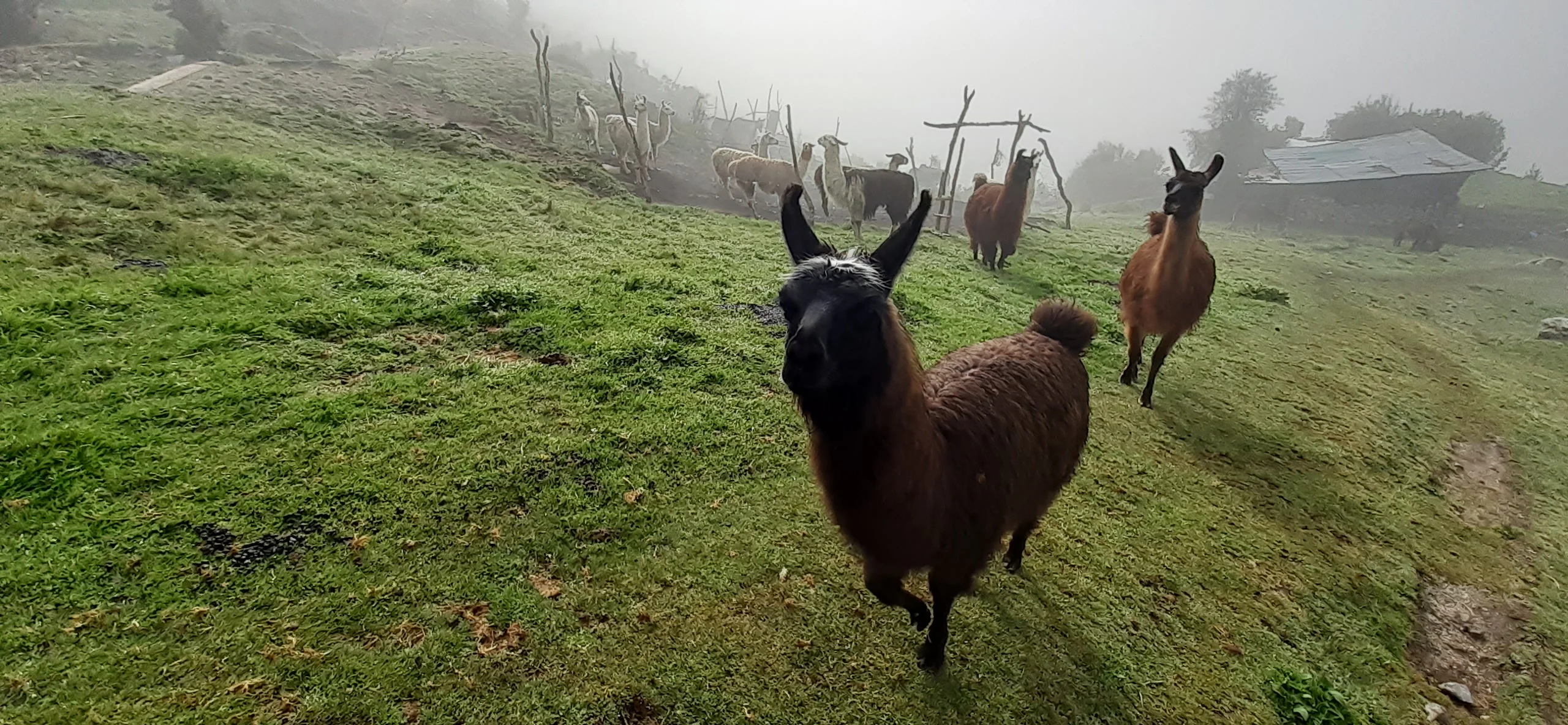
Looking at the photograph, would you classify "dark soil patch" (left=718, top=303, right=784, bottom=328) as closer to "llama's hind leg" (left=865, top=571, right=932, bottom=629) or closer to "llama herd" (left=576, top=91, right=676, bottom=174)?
"llama's hind leg" (left=865, top=571, right=932, bottom=629)

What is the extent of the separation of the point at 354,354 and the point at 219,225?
13.1 ft

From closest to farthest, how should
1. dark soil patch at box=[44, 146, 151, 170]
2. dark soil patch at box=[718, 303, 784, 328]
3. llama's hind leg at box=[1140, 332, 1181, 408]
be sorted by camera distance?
llama's hind leg at box=[1140, 332, 1181, 408] → dark soil patch at box=[718, 303, 784, 328] → dark soil patch at box=[44, 146, 151, 170]

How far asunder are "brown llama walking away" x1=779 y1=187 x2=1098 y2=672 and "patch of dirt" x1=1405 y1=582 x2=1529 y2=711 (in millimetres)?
2454

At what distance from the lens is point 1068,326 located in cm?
388

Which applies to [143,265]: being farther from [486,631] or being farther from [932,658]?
[932,658]

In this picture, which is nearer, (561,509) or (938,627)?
(938,627)

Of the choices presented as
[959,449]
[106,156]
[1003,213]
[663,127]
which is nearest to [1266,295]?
[1003,213]

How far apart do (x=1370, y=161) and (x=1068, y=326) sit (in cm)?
3890

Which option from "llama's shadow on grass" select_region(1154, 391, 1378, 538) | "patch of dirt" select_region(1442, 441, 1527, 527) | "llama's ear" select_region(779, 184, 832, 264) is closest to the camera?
"llama's ear" select_region(779, 184, 832, 264)

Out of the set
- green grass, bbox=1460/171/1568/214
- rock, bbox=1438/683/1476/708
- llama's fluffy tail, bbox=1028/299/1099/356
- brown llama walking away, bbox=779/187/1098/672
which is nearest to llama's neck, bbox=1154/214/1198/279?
llama's fluffy tail, bbox=1028/299/1099/356

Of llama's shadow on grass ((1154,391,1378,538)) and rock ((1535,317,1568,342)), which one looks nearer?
llama's shadow on grass ((1154,391,1378,538))

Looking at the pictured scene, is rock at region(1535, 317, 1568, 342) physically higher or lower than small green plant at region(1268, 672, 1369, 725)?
higher

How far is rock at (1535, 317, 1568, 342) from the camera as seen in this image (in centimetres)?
1199

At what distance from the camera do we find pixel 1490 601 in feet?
13.7
